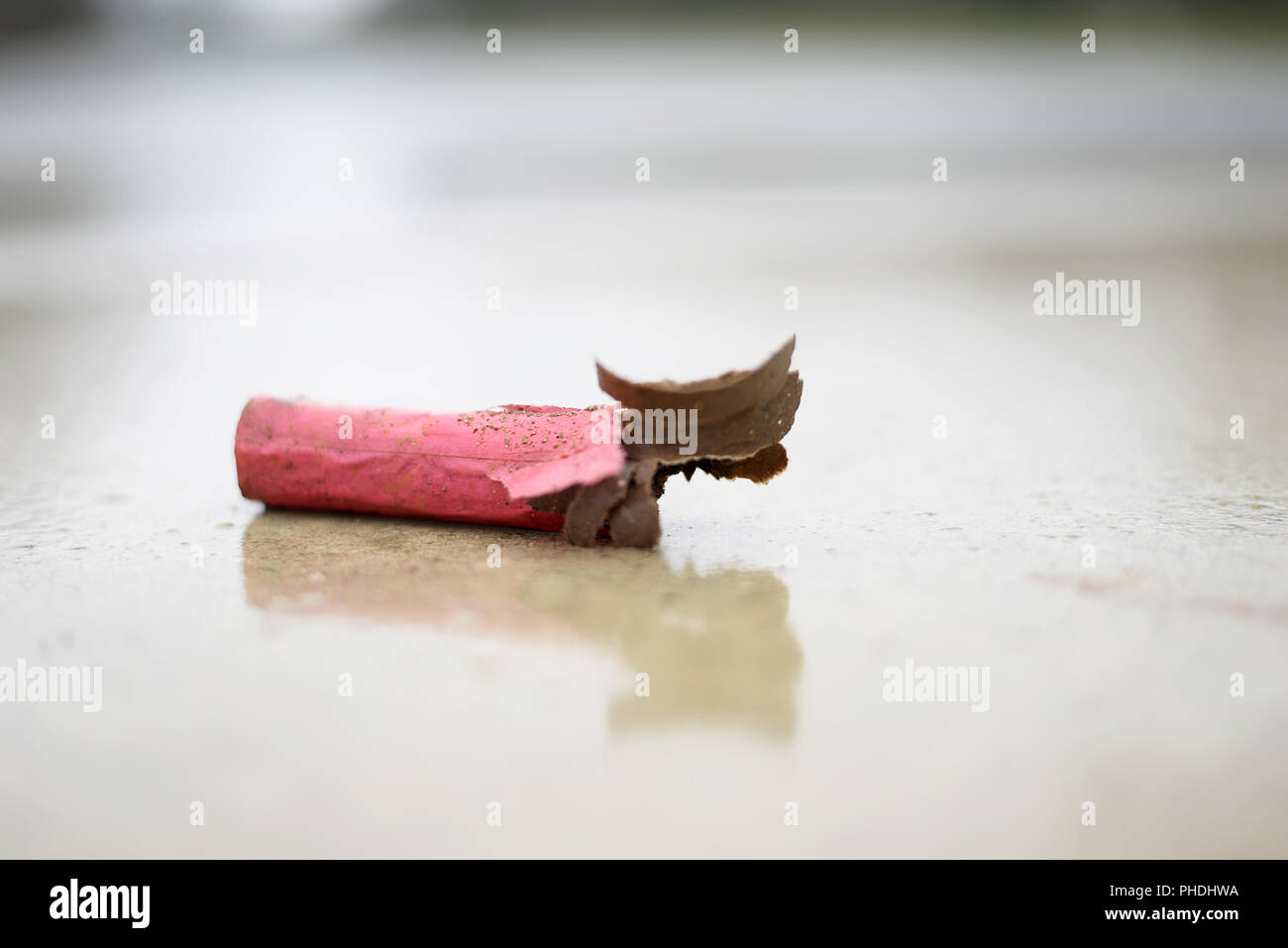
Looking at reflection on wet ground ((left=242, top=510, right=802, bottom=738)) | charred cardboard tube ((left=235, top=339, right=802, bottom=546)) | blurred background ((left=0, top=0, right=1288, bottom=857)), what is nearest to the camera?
blurred background ((left=0, top=0, right=1288, bottom=857))

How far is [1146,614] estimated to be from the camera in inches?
85.7

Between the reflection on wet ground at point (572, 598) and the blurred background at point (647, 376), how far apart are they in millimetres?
12

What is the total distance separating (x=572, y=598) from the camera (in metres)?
2.29

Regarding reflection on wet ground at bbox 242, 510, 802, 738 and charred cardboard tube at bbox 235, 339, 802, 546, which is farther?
charred cardboard tube at bbox 235, 339, 802, 546

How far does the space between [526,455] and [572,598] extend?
0.41 m

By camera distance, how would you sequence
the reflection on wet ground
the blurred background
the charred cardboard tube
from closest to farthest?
1. the blurred background
2. the reflection on wet ground
3. the charred cardboard tube

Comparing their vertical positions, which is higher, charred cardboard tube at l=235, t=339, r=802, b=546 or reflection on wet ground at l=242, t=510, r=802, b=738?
charred cardboard tube at l=235, t=339, r=802, b=546

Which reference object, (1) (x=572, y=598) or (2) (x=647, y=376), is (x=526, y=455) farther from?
(2) (x=647, y=376)

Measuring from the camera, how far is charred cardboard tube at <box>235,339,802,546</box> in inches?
98.4

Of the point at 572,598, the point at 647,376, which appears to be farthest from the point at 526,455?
→ the point at 647,376

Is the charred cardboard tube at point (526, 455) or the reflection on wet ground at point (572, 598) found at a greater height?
the charred cardboard tube at point (526, 455)

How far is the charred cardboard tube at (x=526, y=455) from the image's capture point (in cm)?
250

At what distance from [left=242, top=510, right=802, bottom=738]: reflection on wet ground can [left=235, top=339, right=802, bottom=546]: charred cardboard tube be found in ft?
0.24

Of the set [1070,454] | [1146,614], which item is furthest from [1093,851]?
[1070,454]
